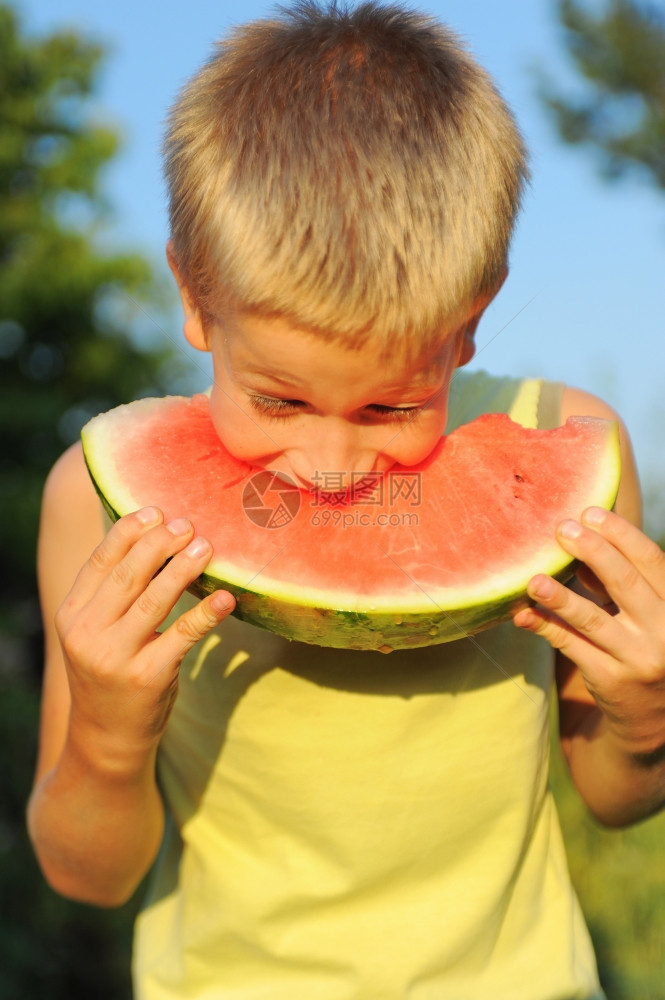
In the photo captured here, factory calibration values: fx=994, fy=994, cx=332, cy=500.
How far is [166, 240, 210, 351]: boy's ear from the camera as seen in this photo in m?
1.61

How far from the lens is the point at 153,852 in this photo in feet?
6.15

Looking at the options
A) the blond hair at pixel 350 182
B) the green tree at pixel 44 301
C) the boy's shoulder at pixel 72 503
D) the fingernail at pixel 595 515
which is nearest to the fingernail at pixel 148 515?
the blond hair at pixel 350 182

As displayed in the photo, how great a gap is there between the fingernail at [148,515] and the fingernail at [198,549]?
8 cm

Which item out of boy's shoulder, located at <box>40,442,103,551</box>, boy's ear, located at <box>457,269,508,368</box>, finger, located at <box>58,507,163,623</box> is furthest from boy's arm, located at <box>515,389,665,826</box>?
boy's shoulder, located at <box>40,442,103,551</box>

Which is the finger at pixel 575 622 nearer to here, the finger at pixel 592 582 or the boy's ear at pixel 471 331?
the finger at pixel 592 582

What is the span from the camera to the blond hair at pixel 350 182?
1.33 m

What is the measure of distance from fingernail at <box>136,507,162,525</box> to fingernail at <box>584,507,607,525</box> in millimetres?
624

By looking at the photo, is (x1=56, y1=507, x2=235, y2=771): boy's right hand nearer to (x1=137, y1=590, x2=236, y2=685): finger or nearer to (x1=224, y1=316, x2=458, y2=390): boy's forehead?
(x1=137, y1=590, x2=236, y2=685): finger

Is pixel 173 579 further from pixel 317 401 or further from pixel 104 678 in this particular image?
pixel 317 401

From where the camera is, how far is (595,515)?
143 cm

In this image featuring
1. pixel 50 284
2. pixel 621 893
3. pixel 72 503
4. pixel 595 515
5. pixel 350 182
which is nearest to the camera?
pixel 350 182

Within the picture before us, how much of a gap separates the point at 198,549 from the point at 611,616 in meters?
0.60

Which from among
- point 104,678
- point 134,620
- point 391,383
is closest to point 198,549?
point 134,620

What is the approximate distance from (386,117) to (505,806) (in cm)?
116
